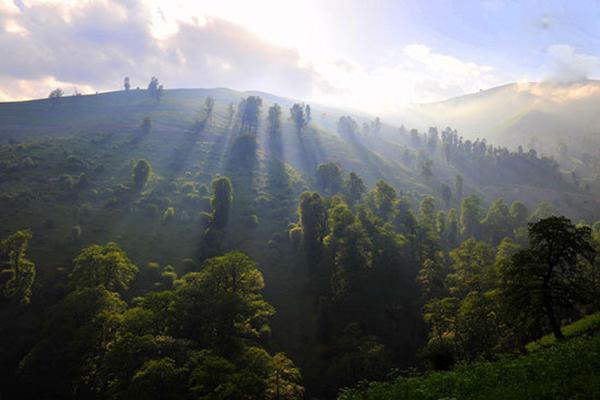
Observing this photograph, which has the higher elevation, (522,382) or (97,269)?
(522,382)

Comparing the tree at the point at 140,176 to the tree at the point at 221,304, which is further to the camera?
the tree at the point at 140,176

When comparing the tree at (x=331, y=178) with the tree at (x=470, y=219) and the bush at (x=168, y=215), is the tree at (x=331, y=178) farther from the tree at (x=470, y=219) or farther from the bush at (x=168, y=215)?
the bush at (x=168, y=215)

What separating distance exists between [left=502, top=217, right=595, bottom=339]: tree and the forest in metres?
0.21

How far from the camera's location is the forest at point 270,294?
133 feet

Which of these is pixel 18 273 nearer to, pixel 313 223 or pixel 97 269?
pixel 97 269

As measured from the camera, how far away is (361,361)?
204ft

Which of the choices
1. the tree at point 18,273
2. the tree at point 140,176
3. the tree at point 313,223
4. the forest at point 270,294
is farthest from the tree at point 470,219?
the tree at point 18,273

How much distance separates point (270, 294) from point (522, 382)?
2969 inches

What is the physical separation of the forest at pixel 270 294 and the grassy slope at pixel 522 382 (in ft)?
0.48

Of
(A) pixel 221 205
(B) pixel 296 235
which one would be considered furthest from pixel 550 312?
(A) pixel 221 205

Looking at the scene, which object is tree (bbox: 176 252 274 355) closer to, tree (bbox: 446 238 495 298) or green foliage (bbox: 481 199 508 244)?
tree (bbox: 446 238 495 298)

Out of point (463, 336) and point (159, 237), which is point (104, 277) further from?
point (463, 336)

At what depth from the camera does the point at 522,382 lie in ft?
69.1

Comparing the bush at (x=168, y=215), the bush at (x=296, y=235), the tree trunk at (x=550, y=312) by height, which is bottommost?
the bush at (x=296, y=235)
